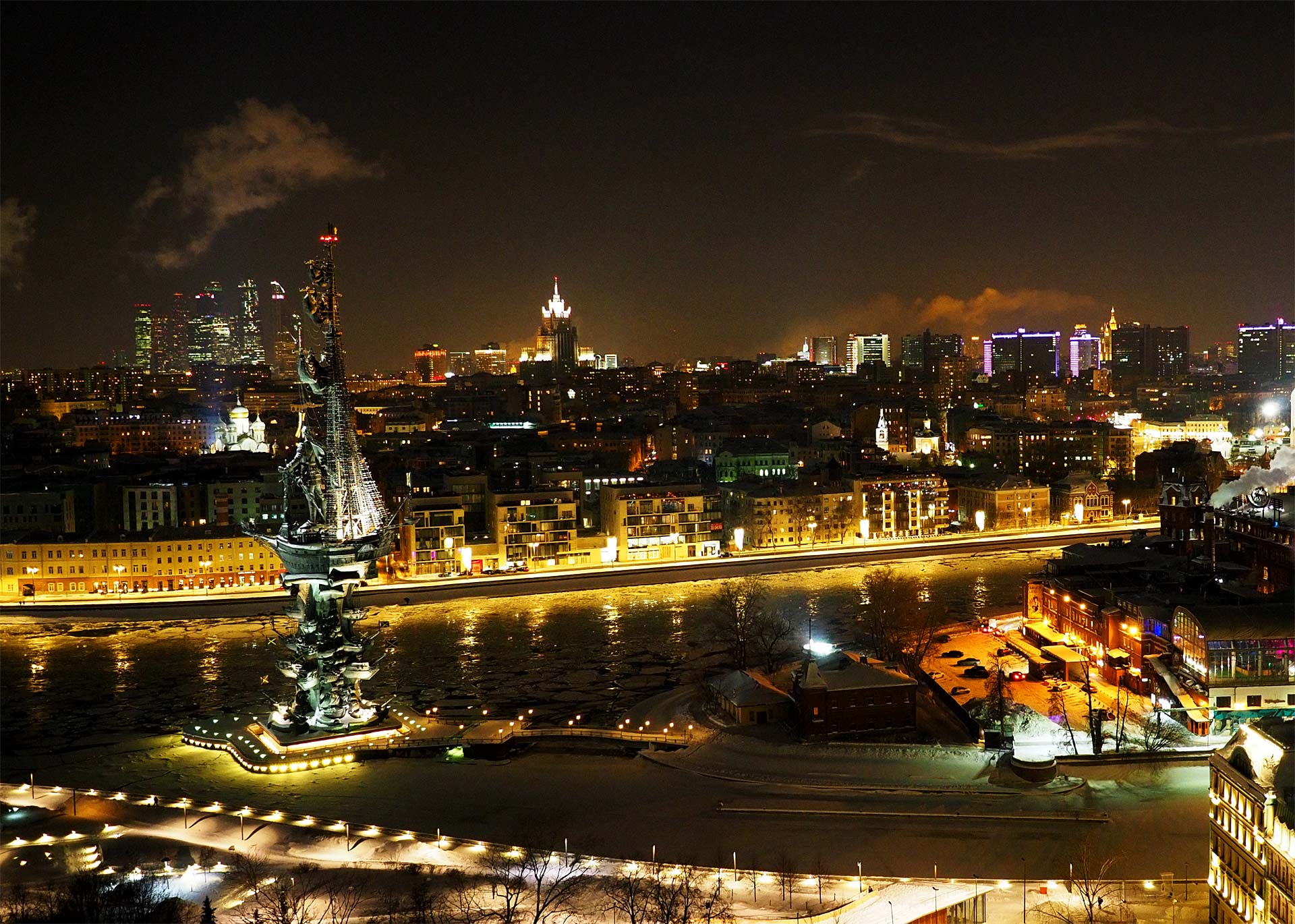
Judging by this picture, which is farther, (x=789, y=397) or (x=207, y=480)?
(x=789, y=397)

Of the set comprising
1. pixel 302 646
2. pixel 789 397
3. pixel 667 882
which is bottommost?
pixel 667 882

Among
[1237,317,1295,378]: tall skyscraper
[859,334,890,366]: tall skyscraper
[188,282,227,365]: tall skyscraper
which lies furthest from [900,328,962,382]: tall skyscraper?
[188,282,227,365]: tall skyscraper

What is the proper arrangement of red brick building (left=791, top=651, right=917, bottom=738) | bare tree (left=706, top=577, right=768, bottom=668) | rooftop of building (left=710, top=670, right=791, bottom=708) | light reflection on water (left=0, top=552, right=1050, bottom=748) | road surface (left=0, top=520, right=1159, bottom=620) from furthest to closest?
1. road surface (left=0, top=520, right=1159, bottom=620)
2. bare tree (left=706, top=577, right=768, bottom=668)
3. light reflection on water (left=0, top=552, right=1050, bottom=748)
4. rooftop of building (left=710, top=670, right=791, bottom=708)
5. red brick building (left=791, top=651, right=917, bottom=738)

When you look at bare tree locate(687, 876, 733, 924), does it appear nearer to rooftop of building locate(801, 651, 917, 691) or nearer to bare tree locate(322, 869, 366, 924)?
bare tree locate(322, 869, 366, 924)

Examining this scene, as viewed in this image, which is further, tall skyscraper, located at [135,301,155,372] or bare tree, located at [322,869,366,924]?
tall skyscraper, located at [135,301,155,372]

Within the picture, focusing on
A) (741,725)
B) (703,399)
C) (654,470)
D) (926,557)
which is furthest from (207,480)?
(703,399)

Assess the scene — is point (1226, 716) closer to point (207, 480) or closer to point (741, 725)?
point (741, 725)
